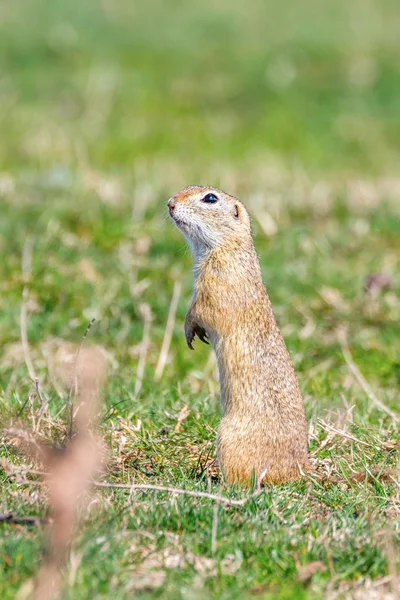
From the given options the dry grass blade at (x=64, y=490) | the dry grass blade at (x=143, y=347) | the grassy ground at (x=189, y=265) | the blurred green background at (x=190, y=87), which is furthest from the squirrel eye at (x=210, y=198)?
the blurred green background at (x=190, y=87)

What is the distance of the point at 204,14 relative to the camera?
65.8 feet

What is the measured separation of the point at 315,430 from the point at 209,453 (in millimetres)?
626

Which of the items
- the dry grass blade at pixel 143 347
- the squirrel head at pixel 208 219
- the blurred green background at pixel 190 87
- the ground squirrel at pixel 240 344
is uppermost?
the squirrel head at pixel 208 219

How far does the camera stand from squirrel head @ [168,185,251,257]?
4.56 m

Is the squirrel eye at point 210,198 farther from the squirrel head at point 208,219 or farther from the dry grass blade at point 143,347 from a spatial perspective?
the dry grass blade at point 143,347

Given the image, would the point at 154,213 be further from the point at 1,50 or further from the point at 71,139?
the point at 1,50

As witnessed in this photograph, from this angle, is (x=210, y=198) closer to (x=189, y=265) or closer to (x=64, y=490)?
(x=64, y=490)

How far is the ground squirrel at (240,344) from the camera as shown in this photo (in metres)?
4.14

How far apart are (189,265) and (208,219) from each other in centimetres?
285

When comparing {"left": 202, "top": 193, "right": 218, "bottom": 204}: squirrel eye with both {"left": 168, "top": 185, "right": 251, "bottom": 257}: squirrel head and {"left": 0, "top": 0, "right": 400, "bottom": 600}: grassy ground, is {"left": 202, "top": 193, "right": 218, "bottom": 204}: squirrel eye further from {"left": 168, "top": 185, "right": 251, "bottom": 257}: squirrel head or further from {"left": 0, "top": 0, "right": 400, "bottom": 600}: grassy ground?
{"left": 0, "top": 0, "right": 400, "bottom": 600}: grassy ground

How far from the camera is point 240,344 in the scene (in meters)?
4.29

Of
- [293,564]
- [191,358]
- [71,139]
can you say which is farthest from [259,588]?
[71,139]

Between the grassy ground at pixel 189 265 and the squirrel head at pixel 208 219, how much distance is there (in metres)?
0.90

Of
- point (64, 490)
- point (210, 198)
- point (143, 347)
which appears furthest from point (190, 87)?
point (64, 490)
